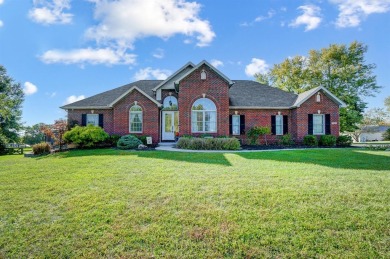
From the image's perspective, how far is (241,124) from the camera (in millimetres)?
19094

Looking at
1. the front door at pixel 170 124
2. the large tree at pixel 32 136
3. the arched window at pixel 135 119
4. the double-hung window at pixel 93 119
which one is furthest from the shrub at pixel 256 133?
the large tree at pixel 32 136

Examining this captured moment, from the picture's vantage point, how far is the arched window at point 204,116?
1759cm

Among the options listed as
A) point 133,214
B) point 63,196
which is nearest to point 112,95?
point 63,196

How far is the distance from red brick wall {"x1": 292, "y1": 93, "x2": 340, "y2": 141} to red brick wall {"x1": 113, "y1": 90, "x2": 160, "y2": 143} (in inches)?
455

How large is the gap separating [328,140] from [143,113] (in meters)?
15.0

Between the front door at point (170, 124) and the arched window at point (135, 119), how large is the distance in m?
2.22

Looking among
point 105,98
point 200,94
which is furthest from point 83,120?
point 200,94

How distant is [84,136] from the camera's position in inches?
625

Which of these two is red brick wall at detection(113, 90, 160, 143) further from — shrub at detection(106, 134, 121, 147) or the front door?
the front door

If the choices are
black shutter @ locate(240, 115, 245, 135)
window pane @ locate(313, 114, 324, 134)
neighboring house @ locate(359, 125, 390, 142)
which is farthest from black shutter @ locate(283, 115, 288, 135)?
neighboring house @ locate(359, 125, 390, 142)

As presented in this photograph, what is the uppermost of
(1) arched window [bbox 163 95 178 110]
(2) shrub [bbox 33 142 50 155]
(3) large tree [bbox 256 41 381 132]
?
(3) large tree [bbox 256 41 381 132]

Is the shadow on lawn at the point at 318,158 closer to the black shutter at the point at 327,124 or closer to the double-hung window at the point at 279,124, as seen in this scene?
the black shutter at the point at 327,124

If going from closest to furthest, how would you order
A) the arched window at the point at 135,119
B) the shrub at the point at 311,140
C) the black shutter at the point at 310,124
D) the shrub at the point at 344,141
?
the shrub at the point at 311,140
the arched window at the point at 135,119
the shrub at the point at 344,141
the black shutter at the point at 310,124

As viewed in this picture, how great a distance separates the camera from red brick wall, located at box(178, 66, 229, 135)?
17.4 m
